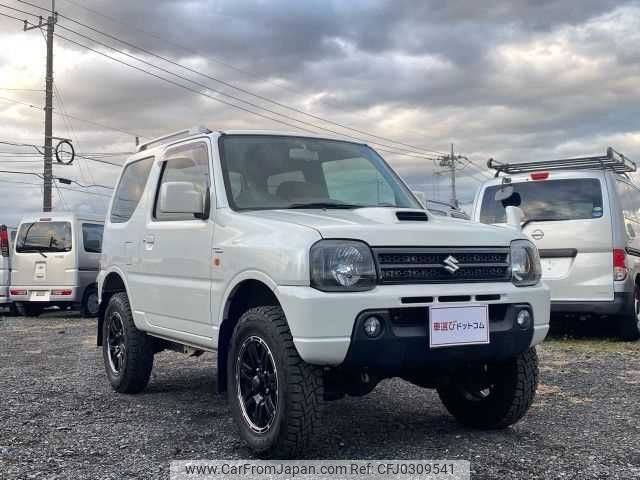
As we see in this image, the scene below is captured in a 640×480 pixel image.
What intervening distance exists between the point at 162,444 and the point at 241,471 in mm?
756

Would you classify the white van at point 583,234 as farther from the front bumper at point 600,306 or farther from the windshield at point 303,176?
the windshield at point 303,176

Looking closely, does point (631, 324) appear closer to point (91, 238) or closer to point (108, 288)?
point (108, 288)

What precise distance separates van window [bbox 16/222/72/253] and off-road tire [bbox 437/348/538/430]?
34.8 feet

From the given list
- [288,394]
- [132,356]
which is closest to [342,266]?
[288,394]

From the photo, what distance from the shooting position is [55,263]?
536 inches

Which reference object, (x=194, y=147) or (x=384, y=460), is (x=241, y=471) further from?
(x=194, y=147)

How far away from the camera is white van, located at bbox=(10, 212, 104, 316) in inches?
535

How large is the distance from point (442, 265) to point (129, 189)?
3.17m

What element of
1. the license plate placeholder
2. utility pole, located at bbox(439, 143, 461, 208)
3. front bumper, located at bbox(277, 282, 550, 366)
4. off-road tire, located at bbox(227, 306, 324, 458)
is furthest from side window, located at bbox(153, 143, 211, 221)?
utility pole, located at bbox(439, 143, 461, 208)

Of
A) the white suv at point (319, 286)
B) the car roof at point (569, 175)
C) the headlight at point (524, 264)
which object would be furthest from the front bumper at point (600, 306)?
the headlight at point (524, 264)

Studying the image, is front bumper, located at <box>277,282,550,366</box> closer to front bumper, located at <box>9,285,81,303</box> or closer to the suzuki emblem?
the suzuki emblem

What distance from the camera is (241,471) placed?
12.2 ft

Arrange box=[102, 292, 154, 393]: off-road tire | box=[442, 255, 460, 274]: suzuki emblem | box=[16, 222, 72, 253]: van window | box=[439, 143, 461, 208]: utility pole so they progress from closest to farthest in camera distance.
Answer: box=[442, 255, 460, 274]: suzuki emblem < box=[102, 292, 154, 393]: off-road tire < box=[16, 222, 72, 253]: van window < box=[439, 143, 461, 208]: utility pole

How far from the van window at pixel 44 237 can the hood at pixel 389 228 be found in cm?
1043
